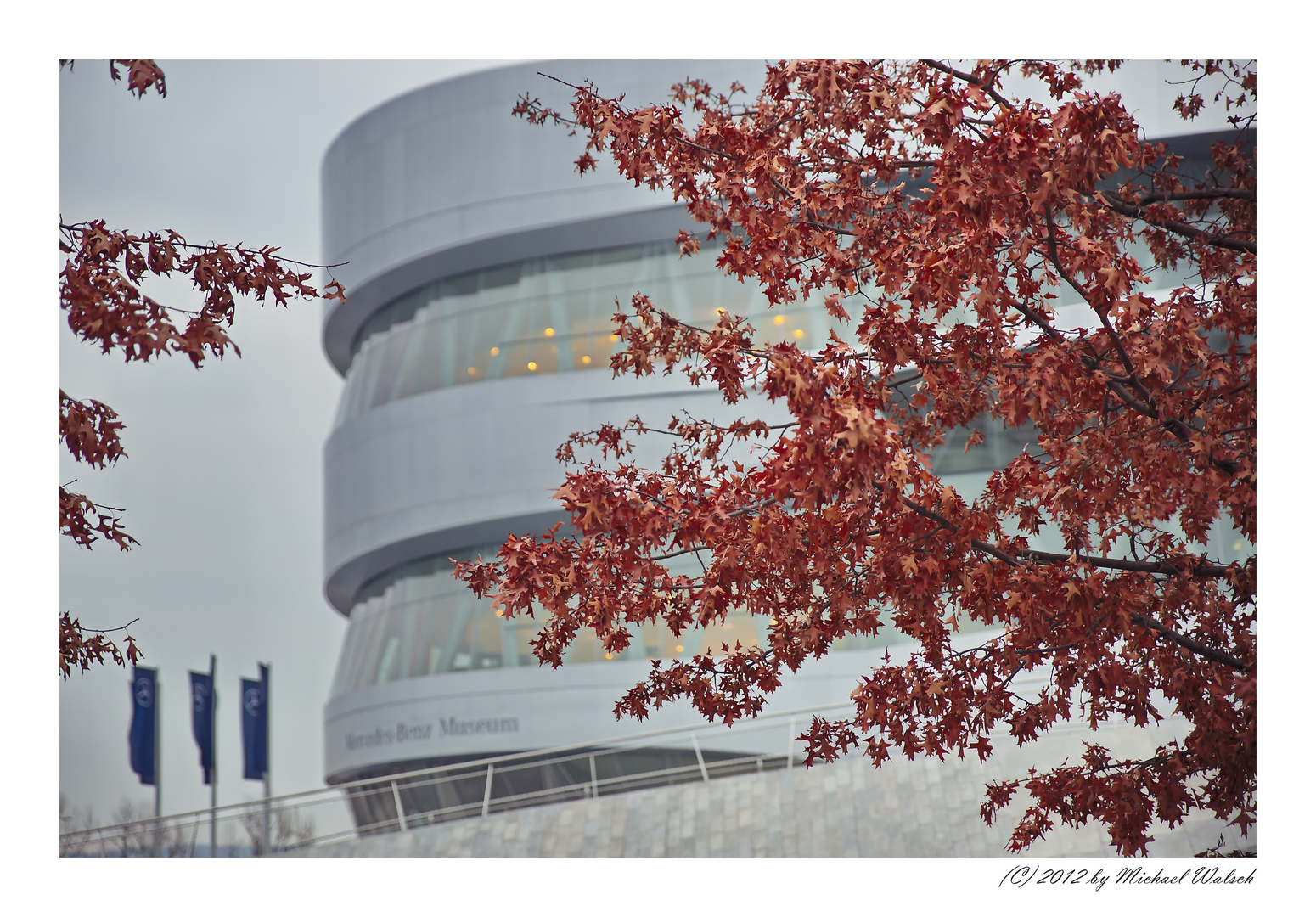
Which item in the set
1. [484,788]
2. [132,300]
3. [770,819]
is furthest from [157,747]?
[132,300]

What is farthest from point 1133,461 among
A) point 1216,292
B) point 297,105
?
point 297,105

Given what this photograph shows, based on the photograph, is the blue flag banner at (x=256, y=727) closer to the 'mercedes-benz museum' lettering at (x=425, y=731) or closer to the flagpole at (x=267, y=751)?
the flagpole at (x=267, y=751)

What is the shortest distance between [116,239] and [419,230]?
11019 millimetres

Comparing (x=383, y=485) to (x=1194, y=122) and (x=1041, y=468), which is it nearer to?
(x=1194, y=122)

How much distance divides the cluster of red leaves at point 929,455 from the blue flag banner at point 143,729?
6.28 m

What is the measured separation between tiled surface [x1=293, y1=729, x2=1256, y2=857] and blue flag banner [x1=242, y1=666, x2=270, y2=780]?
9.10 ft

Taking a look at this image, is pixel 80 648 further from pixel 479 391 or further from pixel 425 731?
pixel 479 391

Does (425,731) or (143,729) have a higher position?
(143,729)

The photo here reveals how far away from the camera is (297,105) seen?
11344 millimetres

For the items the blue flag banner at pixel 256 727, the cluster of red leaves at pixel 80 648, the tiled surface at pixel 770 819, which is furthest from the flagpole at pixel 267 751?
the cluster of red leaves at pixel 80 648

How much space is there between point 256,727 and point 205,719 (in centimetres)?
82

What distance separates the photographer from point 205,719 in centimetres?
1392

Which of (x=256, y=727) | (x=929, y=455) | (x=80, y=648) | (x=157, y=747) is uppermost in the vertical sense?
(x=929, y=455)

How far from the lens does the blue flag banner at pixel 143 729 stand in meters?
11.1
